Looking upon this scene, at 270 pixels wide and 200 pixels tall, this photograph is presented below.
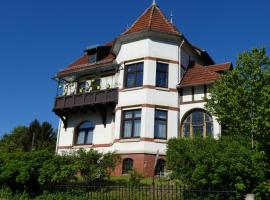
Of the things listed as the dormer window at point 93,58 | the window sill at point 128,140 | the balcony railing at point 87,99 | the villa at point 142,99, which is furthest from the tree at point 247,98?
the dormer window at point 93,58

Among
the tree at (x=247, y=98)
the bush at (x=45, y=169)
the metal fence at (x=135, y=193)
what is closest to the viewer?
the metal fence at (x=135, y=193)

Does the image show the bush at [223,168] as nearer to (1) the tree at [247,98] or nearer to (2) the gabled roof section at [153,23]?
(1) the tree at [247,98]

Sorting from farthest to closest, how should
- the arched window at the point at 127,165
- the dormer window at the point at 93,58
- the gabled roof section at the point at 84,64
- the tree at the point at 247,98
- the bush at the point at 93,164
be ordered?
the dormer window at the point at 93,58, the gabled roof section at the point at 84,64, the arched window at the point at 127,165, the bush at the point at 93,164, the tree at the point at 247,98

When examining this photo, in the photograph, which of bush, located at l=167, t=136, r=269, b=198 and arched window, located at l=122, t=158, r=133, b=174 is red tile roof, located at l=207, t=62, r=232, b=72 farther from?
bush, located at l=167, t=136, r=269, b=198

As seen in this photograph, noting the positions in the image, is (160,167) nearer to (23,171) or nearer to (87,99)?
(87,99)

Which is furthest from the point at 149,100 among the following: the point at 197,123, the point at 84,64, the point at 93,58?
the point at 84,64

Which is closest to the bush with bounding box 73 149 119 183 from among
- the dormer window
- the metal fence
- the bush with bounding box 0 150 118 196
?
the bush with bounding box 0 150 118 196

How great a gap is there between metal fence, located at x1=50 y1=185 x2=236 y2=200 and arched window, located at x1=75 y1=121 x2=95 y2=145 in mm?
11505

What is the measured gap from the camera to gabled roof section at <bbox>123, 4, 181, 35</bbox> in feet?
88.4

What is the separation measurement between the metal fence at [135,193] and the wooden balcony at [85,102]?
414 inches

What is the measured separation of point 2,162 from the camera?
63.4 ft

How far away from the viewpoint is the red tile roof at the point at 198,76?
25.4 meters

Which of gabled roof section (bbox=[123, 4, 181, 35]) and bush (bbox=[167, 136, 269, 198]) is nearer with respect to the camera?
bush (bbox=[167, 136, 269, 198])

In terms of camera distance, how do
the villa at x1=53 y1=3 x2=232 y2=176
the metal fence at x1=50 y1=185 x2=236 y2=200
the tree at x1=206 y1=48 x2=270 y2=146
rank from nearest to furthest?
the metal fence at x1=50 y1=185 x2=236 y2=200, the tree at x1=206 y1=48 x2=270 y2=146, the villa at x1=53 y1=3 x2=232 y2=176
